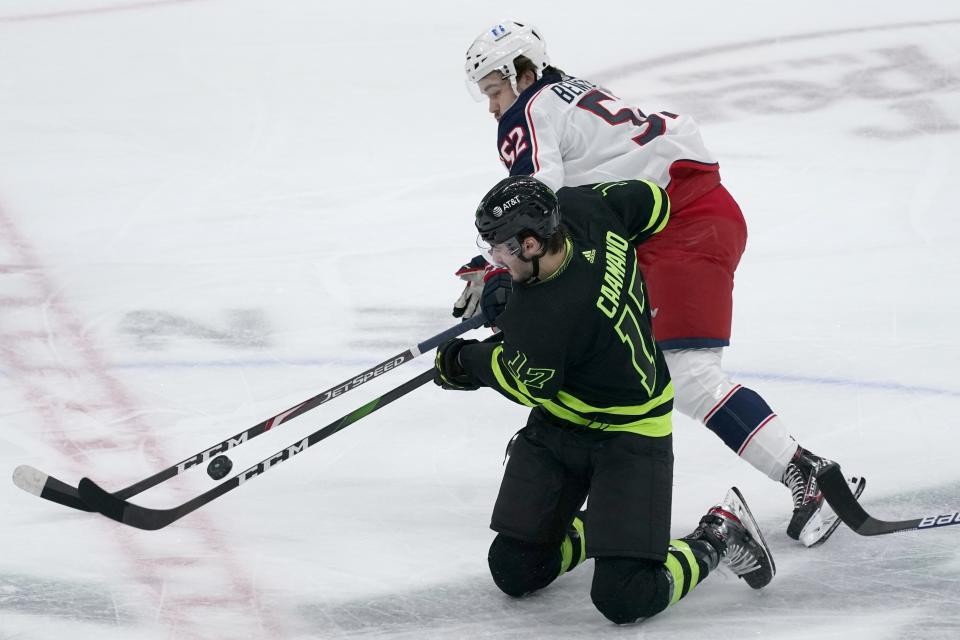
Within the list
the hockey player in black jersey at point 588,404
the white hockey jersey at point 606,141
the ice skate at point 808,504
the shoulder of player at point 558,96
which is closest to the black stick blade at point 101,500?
the hockey player in black jersey at point 588,404

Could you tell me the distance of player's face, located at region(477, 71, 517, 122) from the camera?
10.3 feet

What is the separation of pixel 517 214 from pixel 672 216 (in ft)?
2.30

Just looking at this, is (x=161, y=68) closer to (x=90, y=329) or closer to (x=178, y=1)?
(x=178, y=1)

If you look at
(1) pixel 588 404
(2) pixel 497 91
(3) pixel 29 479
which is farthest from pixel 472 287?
(3) pixel 29 479

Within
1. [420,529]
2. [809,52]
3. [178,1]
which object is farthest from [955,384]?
[178,1]

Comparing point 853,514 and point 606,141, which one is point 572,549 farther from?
point 606,141

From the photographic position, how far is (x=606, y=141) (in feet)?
10.3

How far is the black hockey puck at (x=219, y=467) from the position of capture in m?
3.03

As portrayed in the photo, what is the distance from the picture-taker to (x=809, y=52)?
6.64 meters

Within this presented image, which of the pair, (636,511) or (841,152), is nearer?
(636,511)

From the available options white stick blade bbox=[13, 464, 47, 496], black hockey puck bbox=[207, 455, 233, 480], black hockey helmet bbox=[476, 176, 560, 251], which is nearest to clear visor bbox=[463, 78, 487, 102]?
black hockey helmet bbox=[476, 176, 560, 251]

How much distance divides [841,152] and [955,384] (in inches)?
78.0

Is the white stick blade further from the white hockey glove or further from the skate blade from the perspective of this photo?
the skate blade

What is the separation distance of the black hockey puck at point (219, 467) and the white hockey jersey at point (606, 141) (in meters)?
0.95
